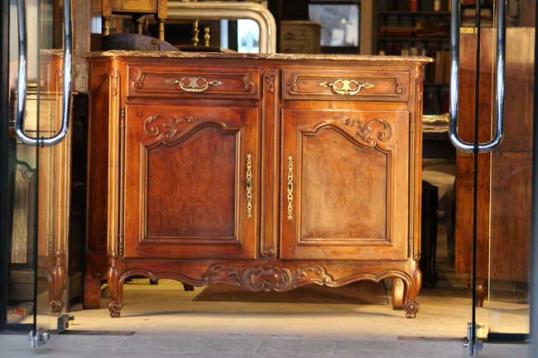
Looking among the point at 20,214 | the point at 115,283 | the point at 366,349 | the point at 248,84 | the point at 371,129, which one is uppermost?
the point at 248,84

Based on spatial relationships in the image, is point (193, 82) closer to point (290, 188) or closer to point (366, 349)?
point (290, 188)

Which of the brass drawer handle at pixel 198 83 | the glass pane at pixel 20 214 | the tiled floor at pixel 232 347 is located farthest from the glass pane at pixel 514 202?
the glass pane at pixel 20 214

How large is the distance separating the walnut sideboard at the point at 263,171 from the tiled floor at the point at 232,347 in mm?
441

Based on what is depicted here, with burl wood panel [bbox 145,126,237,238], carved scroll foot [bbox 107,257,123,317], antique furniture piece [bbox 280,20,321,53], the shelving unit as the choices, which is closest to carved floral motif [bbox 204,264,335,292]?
burl wood panel [bbox 145,126,237,238]

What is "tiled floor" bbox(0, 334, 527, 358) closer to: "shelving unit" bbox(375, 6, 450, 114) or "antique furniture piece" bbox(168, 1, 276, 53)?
"antique furniture piece" bbox(168, 1, 276, 53)

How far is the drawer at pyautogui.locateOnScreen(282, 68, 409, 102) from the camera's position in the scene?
4547 millimetres

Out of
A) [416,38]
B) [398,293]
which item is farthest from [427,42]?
[398,293]

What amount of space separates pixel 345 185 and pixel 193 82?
0.63 meters

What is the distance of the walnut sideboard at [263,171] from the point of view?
455 cm

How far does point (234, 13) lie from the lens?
6574mm

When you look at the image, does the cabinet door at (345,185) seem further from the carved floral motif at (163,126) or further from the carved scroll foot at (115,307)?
the carved scroll foot at (115,307)

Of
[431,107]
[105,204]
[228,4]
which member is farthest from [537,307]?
[431,107]

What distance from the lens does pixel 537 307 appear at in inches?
75.4

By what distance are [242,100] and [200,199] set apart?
370 mm
